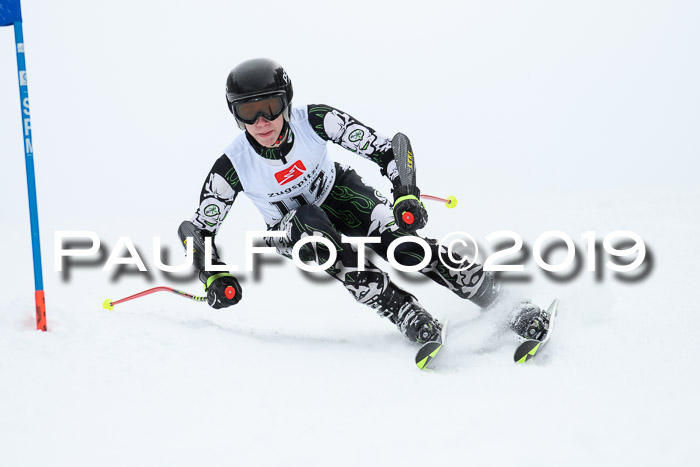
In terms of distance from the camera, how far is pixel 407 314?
329cm

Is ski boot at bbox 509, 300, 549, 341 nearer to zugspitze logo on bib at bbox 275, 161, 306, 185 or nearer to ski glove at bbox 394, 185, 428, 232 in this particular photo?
ski glove at bbox 394, 185, 428, 232

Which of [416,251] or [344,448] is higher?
[416,251]

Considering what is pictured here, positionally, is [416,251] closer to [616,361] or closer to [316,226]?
[316,226]

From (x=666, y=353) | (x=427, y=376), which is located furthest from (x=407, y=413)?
(x=666, y=353)

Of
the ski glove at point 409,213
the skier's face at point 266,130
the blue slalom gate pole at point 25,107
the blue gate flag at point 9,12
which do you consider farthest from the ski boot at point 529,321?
the blue gate flag at point 9,12

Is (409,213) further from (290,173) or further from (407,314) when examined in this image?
(290,173)

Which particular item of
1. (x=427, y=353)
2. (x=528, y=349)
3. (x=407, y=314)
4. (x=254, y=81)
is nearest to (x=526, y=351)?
(x=528, y=349)

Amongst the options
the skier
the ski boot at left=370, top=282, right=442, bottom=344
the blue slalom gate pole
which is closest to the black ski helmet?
the skier

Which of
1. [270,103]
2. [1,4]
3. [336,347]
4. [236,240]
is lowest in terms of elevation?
[236,240]

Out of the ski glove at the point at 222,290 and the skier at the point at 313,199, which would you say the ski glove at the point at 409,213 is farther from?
the ski glove at the point at 222,290

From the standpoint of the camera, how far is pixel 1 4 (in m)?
3.08

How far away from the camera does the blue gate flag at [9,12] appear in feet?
10.1

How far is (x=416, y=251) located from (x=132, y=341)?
4.87ft

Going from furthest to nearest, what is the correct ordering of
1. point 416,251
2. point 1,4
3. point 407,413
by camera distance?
1. point 416,251
2. point 1,4
3. point 407,413
